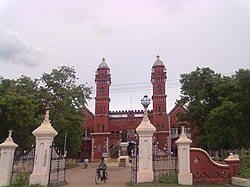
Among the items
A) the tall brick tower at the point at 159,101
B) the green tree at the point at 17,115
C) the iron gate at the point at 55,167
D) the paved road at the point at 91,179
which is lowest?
the paved road at the point at 91,179

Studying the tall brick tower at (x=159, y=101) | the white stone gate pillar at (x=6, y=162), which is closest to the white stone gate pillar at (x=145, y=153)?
the white stone gate pillar at (x=6, y=162)

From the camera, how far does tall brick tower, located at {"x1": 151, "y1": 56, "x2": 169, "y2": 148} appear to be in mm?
53344

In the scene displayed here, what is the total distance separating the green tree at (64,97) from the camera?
31.1m

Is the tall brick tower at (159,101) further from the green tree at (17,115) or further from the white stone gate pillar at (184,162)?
the white stone gate pillar at (184,162)

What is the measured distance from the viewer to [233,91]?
1092 inches

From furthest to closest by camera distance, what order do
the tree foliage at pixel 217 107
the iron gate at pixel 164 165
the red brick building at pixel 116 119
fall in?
the red brick building at pixel 116 119 < the tree foliage at pixel 217 107 < the iron gate at pixel 164 165

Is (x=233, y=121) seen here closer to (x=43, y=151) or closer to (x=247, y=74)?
(x=247, y=74)

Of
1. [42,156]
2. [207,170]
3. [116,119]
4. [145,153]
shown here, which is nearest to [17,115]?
[42,156]

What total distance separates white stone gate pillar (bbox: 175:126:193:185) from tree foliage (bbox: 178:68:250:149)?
537 inches

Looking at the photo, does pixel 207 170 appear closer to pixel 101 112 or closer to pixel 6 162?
pixel 6 162

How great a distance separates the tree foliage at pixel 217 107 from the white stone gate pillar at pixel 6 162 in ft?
59.0

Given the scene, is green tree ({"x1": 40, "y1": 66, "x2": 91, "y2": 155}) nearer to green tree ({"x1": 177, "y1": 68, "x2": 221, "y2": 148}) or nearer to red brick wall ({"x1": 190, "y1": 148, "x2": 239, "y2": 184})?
green tree ({"x1": 177, "y1": 68, "x2": 221, "y2": 148})

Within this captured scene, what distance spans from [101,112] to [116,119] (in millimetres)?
3494

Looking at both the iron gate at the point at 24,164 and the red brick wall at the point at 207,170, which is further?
the iron gate at the point at 24,164
